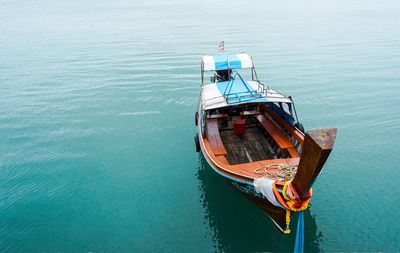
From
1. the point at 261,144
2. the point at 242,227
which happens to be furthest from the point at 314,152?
the point at 261,144

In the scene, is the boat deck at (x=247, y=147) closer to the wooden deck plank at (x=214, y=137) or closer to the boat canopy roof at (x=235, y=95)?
the wooden deck plank at (x=214, y=137)

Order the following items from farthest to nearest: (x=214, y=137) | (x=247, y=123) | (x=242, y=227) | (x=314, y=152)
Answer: (x=247, y=123)
(x=214, y=137)
(x=242, y=227)
(x=314, y=152)

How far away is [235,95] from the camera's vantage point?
13.7m

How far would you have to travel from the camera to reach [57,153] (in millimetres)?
Answer: 16422

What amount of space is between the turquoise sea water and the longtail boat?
191 cm

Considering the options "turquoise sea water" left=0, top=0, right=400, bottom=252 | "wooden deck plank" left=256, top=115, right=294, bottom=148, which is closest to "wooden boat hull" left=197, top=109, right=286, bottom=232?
"turquoise sea water" left=0, top=0, right=400, bottom=252

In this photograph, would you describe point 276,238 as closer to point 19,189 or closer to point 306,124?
point 306,124

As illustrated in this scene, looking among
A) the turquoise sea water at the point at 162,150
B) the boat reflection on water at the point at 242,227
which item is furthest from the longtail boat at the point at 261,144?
the turquoise sea water at the point at 162,150

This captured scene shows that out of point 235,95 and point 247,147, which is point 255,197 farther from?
point 235,95

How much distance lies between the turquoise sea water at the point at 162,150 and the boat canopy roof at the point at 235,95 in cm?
350

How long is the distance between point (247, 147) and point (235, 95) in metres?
2.54

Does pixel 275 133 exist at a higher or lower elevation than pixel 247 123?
higher

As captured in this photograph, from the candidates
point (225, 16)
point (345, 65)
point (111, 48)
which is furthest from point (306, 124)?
point (225, 16)

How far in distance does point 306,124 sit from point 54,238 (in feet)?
50.5
